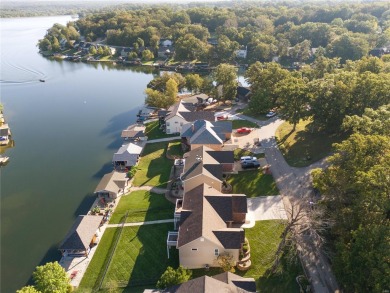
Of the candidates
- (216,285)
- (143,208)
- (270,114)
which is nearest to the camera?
(216,285)

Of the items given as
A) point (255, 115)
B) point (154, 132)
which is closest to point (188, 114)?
point (154, 132)

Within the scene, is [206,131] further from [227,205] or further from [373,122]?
[373,122]

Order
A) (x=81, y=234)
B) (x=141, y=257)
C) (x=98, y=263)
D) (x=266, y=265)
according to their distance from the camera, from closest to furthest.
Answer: (x=266, y=265) < (x=98, y=263) < (x=141, y=257) < (x=81, y=234)

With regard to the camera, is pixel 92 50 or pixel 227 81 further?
pixel 92 50

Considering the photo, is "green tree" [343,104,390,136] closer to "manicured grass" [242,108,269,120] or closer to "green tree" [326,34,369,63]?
"manicured grass" [242,108,269,120]

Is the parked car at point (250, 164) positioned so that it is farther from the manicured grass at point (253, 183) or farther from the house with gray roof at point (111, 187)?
the house with gray roof at point (111, 187)

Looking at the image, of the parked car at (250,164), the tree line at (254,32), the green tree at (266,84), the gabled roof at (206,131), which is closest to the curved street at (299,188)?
the parked car at (250,164)

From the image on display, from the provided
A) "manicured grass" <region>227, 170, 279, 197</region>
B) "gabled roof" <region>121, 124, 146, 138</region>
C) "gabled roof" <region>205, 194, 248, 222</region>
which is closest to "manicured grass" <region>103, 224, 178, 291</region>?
"gabled roof" <region>205, 194, 248, 222</region>

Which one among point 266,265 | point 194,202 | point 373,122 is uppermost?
point 373,122
